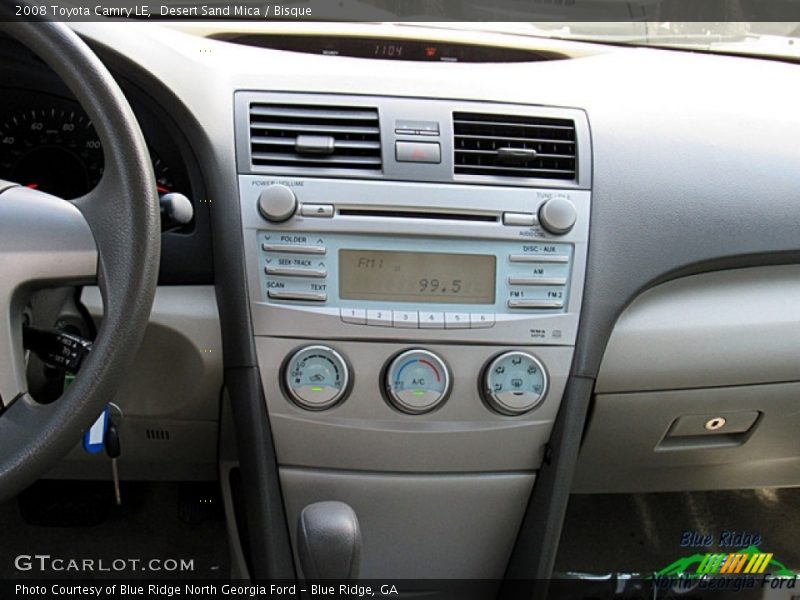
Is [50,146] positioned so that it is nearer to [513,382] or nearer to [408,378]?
[408,378]

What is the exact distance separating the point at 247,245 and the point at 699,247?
0.70 meters

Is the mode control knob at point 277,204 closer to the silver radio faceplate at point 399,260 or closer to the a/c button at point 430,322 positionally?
the silver radio faceplate at point 399,260

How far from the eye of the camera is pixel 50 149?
48.3 inches

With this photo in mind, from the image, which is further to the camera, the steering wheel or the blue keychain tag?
the blue keychain tag

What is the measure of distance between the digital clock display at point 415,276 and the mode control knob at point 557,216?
3.8 inches

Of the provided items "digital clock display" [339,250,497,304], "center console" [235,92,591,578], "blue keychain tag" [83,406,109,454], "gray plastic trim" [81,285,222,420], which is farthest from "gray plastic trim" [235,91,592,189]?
"blue keychain tag" [83,406,109,454]

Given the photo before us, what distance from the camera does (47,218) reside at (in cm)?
92

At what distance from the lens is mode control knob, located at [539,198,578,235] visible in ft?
3.91

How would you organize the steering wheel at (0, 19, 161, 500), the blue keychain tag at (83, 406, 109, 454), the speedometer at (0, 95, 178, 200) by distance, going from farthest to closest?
1. the speedometer at (0, 95, 178, 200)
2. the blue keychain tag at (83, 406, 109, 454)
3. the steering wheel at (0, 19, 161, 500)

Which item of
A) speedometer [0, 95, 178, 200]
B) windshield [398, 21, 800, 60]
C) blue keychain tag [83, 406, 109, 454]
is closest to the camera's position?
blue keychain tag [83, 406, 109, 454]

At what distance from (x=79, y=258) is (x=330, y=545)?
21.1 inches

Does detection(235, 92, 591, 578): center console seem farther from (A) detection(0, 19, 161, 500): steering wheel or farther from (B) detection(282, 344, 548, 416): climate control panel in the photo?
(A) detection(0, 19, 161, 500): steering wheel

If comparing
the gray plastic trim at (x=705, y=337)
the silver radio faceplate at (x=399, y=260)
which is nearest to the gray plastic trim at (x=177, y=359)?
the silver radio faceplate at (x=399, y=260)

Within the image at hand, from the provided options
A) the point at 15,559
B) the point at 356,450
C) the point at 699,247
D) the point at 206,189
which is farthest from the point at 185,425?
the point at 699,247
